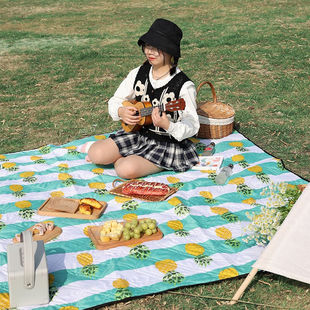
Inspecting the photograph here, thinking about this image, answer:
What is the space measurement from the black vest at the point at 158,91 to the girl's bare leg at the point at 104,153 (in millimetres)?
436

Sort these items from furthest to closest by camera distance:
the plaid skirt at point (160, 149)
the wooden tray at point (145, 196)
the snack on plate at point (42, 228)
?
the plaid skirt at point (160, 149)
the wooden tray at point (145, 196)
the snack on plate at point (42, 228)

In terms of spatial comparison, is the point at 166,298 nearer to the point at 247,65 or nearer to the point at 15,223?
the point at 15,223

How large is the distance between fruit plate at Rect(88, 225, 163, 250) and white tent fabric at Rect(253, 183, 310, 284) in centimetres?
112

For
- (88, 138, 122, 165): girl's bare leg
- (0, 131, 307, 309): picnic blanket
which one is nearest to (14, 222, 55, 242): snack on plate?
(0, 131, 307, 309): picnic blanket

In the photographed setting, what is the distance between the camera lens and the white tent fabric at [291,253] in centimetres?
356

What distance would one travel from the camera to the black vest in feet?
18.1

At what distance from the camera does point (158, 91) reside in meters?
5.58

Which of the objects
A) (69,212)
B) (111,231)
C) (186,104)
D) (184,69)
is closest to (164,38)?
(186,104)

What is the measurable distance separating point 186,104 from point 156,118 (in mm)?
493

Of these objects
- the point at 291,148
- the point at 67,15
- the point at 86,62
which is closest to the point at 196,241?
the point at 291,148

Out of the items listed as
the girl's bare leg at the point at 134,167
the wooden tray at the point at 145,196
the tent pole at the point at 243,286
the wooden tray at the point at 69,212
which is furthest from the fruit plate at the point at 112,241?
the girl's bare leg at the point at 134,167

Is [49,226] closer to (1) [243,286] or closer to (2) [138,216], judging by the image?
(2) [138,216]

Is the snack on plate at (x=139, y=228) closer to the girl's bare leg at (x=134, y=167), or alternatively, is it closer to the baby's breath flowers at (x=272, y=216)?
A: the baby's breath flowers at (x=272, y=216)

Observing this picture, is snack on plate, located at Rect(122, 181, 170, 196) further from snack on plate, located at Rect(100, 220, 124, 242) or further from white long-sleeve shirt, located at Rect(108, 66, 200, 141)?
snack on plate, located at Rect(100, 220, 124, 242)
